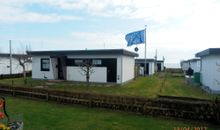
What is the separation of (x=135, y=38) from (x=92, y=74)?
12606 mm

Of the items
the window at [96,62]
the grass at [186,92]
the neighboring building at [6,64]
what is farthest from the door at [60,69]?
the neighboring building at [6,64]

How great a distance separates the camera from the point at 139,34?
3431 centimetres

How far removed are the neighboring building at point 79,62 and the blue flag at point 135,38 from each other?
816 cm

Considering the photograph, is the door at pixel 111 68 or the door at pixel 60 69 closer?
the door at pixel 111 68

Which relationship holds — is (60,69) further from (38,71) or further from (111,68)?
(111,68)

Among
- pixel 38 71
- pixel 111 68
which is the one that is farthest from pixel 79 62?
pixel 38 71

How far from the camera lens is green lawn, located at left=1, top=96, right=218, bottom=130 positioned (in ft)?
30.1

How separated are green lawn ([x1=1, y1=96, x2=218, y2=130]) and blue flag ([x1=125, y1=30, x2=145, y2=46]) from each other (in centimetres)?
2304

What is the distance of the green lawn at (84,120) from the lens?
361 inches

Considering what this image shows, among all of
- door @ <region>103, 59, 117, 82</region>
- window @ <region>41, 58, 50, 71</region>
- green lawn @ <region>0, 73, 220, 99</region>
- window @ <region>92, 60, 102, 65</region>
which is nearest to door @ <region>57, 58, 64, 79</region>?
window @ <region>41, 58, 50, 71</region>

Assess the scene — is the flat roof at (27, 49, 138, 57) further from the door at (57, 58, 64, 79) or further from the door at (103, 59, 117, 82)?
the door at (57, 58, 64, 79)

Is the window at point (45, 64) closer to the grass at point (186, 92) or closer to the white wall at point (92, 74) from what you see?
the white wall at point (92, 74)

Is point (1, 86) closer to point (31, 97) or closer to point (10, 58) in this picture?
point (31, 97)

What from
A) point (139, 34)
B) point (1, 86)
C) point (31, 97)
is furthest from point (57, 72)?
point (139, 34)
